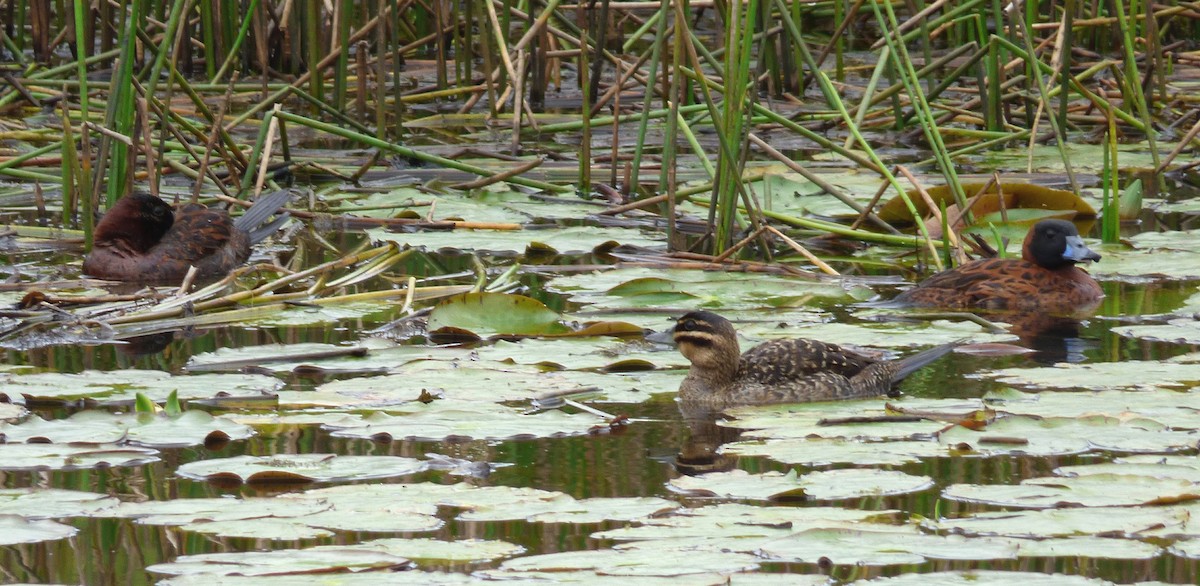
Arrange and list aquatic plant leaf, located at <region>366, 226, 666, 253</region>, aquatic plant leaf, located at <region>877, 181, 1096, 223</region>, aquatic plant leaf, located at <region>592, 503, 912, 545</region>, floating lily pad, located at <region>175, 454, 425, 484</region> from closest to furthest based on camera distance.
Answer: aquatic plant leaf, located at <region>592, 503, 912, 545</region>, floating lily pad, located at <region>175, 454, 425, 484</region>, aquatic plant leaf, located at <region>366, 226, 666, 253</region>, aquatic plant leaf, located at <region>877, 181, 1096, 223</region>

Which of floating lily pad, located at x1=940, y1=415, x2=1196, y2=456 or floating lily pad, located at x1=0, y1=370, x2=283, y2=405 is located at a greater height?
floating lily pad, located at x1=940, y1=415, x2=1196, y2=456

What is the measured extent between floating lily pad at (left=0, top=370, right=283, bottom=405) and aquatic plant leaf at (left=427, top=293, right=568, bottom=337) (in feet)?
3.19

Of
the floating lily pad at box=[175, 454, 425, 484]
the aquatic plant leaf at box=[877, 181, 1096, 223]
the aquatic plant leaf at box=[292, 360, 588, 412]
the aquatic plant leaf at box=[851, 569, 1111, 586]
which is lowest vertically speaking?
the floating lily pad at box=[175, 454, 425, 484]

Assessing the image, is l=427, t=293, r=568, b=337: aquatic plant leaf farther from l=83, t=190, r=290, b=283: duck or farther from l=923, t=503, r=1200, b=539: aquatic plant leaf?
l=923, t=503, r=1200, b=539: aquatic plant leaf

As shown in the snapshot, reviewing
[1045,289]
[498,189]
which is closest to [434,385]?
[1045,289]

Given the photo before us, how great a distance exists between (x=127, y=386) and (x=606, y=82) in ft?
26.3

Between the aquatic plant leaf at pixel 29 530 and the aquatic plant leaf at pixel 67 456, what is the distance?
48cm

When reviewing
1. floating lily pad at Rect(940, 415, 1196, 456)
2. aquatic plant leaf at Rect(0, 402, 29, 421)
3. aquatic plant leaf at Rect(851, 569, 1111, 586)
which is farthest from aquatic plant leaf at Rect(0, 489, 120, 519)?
floating lily pad at Rect(940, 415, 1196, 456)

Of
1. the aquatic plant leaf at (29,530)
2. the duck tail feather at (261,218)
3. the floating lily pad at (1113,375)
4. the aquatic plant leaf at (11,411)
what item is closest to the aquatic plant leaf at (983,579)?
the aquatic plant leaf at (29,530)

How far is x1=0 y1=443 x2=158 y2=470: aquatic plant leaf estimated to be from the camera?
4012 millimetres

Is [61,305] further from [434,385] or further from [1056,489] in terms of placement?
[1056,489]

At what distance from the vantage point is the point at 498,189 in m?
9.02

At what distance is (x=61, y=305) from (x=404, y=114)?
560 cm

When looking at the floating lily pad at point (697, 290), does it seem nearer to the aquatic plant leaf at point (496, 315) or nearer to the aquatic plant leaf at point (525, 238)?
the aquatic plant leaf at point (496, 315)
